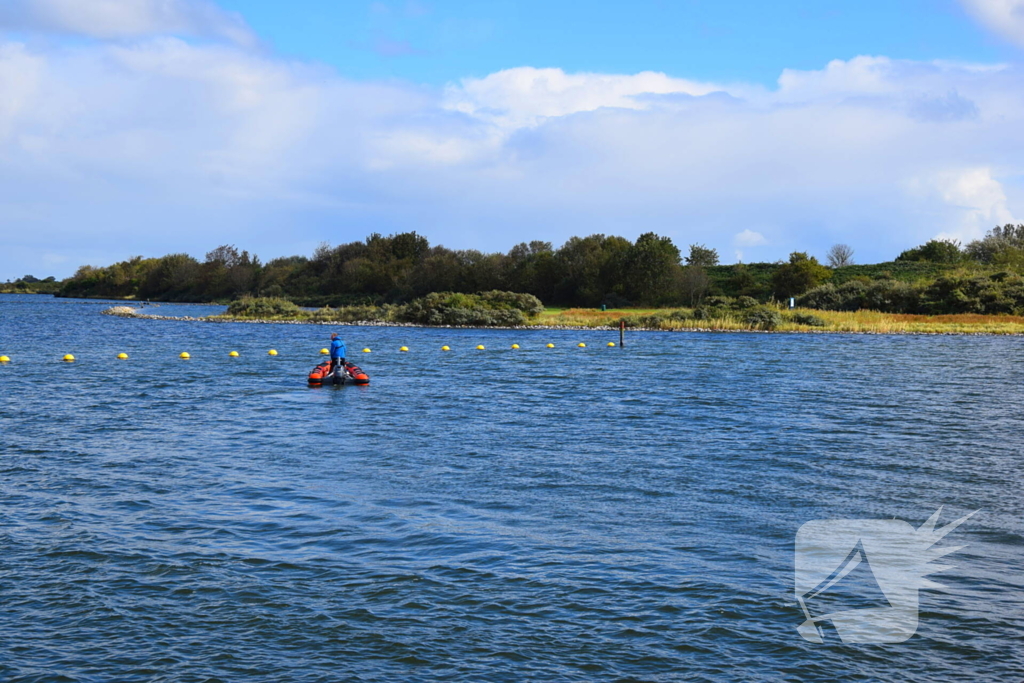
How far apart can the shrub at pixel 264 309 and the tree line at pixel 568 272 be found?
79.3ft

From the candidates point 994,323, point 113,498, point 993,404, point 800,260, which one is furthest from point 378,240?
point 113,498

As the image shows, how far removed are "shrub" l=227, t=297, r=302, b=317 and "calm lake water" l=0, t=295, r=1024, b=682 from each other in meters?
51.4

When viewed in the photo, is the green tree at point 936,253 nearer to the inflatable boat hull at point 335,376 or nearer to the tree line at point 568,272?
the tree line at point 568,272

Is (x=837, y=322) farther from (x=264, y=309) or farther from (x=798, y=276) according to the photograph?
(x=264, y=309)

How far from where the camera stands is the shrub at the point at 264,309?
7975 centimetres

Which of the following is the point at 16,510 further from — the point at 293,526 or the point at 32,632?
the point at 32,632

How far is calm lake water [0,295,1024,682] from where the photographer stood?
8.38 meters

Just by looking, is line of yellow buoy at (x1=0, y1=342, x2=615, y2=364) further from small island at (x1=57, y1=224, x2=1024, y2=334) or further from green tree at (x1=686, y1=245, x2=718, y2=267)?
green tree at (x1=686, y1=245, x2=718, y2=267)

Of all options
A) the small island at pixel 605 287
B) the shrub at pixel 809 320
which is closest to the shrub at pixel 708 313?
the small island at pixel 605 287

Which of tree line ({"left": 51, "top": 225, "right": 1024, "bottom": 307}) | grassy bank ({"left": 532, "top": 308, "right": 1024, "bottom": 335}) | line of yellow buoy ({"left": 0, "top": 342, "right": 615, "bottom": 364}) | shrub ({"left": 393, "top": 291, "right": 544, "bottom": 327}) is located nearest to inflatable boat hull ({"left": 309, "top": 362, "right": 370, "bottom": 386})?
line of yellow buoy ({"left": 0, "top": 342, "right": 615, "bottom": 364})

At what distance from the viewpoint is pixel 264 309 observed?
80.2 m

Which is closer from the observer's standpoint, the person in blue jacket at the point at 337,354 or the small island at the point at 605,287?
the person in blue jacket at the point at 337,354

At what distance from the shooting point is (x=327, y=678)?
7879 millimetres

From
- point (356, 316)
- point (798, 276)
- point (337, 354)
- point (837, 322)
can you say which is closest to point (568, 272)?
point (798, 276)
